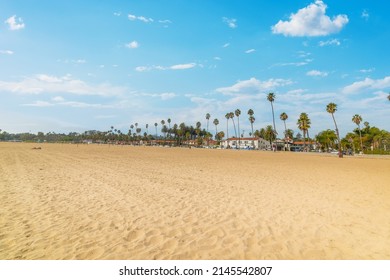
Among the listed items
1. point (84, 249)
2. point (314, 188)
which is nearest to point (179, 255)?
point (84, 249)

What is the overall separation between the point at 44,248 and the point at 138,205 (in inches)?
157

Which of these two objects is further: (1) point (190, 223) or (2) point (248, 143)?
(2) point (248, 143)

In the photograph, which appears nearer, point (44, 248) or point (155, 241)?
point (44, 248)

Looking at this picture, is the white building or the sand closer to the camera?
the sand

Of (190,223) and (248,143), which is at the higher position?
(190,223)

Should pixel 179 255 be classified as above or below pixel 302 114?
below

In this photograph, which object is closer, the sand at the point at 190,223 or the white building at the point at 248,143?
the sand at the point at 190,223

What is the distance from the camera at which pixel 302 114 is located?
10025 centimetres

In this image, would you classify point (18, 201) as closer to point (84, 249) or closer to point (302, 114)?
point (84, 249)
